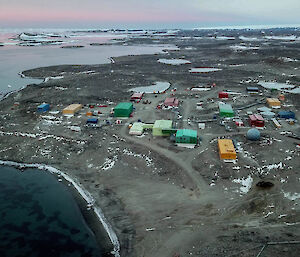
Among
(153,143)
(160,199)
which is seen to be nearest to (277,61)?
(153,143)

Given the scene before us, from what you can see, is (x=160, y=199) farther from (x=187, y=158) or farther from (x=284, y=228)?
(x=284, y=228)

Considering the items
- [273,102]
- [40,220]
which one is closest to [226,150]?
[40,220]

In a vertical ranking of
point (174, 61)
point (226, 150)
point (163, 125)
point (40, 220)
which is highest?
point (174, 61)

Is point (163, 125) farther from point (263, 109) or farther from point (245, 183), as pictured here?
point (263, 109)

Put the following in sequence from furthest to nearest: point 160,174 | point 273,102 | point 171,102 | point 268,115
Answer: point 171,102
point 273,102
point 268,115
point 160,174

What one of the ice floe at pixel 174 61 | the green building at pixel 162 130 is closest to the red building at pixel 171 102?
the green building at pixel 162 130

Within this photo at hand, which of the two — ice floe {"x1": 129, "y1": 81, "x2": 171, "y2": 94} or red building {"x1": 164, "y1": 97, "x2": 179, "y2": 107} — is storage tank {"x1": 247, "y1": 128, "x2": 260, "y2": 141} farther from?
ice floe {"x1": 129, "y1": 81, "x2": 171, "y2": 94}

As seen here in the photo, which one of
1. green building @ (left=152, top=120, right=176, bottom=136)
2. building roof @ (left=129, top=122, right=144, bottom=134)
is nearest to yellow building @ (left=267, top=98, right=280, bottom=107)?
green building @ (left=152, top=120, right=176, bottom=136)

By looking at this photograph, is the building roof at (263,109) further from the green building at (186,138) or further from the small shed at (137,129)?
the small shed at (137,129)
